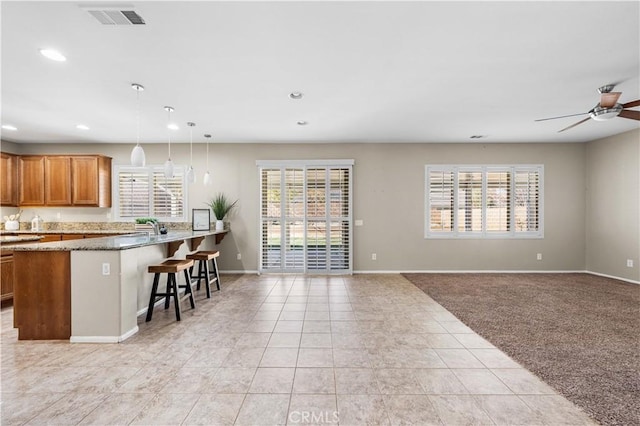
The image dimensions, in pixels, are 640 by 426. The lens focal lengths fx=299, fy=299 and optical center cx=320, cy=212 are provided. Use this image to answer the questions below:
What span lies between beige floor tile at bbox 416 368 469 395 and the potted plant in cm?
465

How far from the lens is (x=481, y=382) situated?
2.18 meters

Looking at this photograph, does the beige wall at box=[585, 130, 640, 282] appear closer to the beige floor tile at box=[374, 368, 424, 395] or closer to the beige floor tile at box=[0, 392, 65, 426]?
the beige floor tile at box=[374, 368, 424, 395]

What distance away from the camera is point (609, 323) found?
11.0 ft

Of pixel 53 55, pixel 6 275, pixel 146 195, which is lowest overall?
pixel 6 275

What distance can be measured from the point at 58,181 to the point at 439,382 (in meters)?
7.05

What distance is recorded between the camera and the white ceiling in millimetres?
2191

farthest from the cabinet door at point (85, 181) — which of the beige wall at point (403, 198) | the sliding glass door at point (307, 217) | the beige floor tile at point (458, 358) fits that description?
the beige floor tile at point (458, 358)

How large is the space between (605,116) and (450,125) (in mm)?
1915

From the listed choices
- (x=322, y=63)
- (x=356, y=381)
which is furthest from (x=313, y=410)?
(x=322, y=63)

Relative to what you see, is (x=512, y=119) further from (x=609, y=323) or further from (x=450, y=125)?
(x=609, y=323)

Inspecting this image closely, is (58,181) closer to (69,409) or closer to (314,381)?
(69,409)

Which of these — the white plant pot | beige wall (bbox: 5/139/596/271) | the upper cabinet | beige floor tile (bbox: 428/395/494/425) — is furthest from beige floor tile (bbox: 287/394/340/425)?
the white plant pot

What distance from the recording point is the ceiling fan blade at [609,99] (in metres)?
3.07

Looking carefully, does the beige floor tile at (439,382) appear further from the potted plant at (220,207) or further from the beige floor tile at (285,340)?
the potted plant at (220,207)
